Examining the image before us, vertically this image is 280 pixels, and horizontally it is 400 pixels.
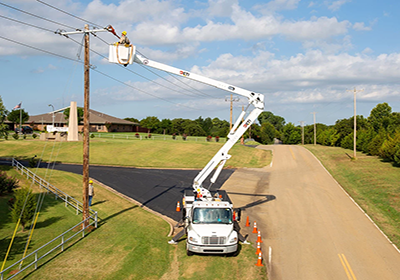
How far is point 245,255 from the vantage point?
15.0m

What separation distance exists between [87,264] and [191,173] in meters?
27.2

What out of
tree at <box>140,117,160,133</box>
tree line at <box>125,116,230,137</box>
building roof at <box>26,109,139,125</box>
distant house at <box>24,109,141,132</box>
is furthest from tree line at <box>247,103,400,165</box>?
building roof at <box>26,109,139,125</box>

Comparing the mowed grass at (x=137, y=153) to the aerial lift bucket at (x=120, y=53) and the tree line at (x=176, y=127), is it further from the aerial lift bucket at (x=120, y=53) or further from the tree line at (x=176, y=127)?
the tree line at (x=176, y=127)

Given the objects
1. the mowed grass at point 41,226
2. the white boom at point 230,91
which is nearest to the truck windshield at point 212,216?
the white boom at point 230,91

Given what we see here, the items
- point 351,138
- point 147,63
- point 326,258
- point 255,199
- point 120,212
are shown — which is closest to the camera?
point 326,258

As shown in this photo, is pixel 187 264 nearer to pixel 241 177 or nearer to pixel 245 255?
pixel 245 255

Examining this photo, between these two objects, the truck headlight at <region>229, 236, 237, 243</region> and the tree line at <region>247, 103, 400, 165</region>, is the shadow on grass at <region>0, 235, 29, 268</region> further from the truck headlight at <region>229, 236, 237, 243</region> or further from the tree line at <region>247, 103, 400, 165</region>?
the tree line at <region>247, 103, 400, 165</region>

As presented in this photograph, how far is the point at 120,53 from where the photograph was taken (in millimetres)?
15953

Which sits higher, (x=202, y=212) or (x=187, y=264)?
(x=202, y=212)

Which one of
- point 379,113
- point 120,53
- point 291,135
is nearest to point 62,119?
point 291,135

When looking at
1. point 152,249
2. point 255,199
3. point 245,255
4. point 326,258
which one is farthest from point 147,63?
point 255,199

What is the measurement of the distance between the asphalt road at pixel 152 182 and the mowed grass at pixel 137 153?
5.03 meters

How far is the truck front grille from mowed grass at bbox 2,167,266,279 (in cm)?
93

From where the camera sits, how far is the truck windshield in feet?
49.3
